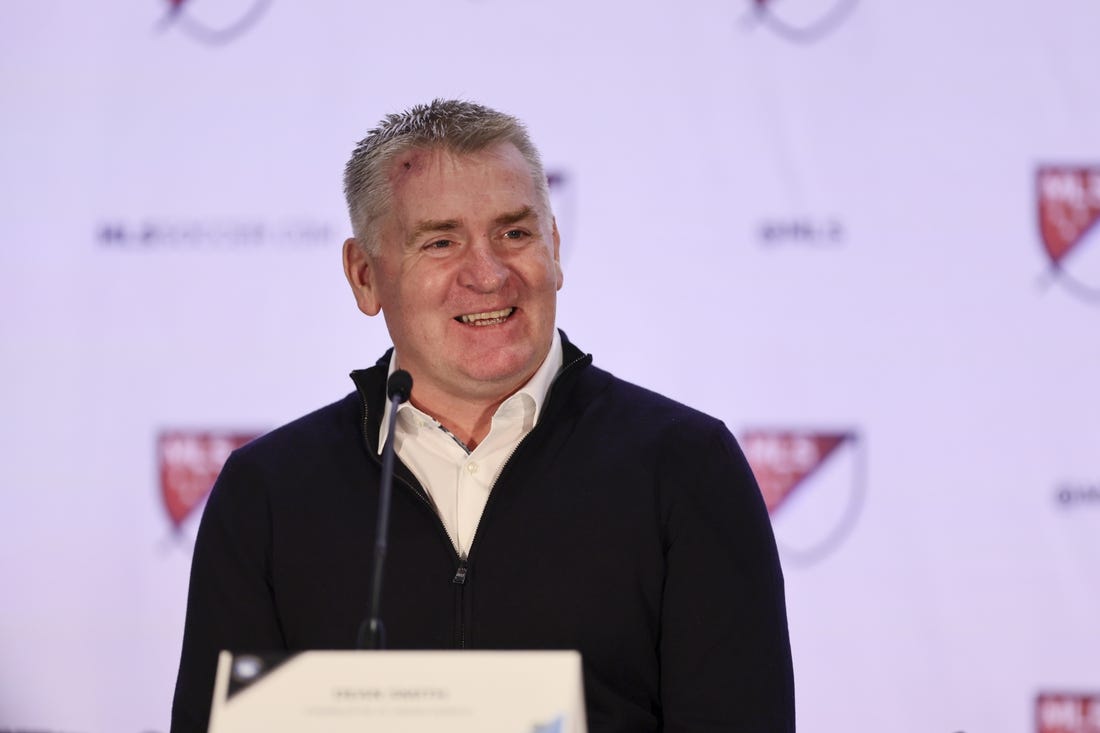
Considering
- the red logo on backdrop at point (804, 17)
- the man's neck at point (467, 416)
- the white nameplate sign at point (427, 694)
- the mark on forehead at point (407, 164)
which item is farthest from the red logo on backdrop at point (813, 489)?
the white nameplate sign at point (427, 694)

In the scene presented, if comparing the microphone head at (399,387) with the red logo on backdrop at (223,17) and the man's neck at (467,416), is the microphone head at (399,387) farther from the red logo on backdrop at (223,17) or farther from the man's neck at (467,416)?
the red logo on backdrop at (223,17)

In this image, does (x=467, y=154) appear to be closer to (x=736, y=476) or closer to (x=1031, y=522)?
(x=736, y=476)

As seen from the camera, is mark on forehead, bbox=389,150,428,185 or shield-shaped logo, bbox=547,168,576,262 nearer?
mark on forehead, bbox=389,150,428,185

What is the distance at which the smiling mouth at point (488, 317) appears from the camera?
6.16 ft

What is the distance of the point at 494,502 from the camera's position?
1793 millimetres

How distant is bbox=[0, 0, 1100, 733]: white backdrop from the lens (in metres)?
2.77

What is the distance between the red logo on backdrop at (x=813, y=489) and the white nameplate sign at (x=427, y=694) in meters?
1.70

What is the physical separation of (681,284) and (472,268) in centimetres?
109

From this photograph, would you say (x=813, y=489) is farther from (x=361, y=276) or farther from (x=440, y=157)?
(x=440, y=157)

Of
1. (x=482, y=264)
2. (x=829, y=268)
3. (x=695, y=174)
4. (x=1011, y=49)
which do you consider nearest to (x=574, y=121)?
(x=695, y=174)

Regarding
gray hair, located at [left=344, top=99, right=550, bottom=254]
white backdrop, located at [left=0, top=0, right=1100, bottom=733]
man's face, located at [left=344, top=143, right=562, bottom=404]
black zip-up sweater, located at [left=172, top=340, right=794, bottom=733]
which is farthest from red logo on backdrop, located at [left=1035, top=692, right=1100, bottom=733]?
gray hair, located at [left=344, top=99, right=550, bottom=254]

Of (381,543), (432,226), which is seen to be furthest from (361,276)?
(381,543)

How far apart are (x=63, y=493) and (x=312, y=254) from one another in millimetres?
808

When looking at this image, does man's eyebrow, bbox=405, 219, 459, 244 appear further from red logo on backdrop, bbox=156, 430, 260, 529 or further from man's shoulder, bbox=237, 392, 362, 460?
red logo on backdrop, bbox=156, 430, 260, 529
